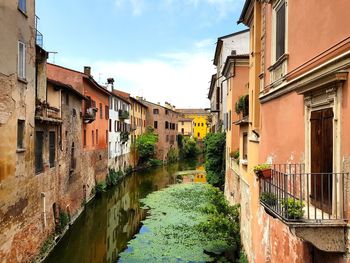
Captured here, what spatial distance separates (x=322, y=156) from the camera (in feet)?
19.3

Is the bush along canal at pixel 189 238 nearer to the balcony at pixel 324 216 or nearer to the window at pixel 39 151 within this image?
the window at pixel 39 151

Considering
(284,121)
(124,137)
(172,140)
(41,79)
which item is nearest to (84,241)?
(41,79)

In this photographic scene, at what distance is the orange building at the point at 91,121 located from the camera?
87.3 ft

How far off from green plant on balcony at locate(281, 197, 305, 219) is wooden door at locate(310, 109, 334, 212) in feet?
1.20

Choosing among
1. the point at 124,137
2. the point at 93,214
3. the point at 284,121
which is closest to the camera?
the point at 284,121

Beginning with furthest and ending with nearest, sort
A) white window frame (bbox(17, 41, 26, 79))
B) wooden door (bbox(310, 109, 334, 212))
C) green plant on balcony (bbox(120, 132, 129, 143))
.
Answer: green plant on balcony (bbox(120, 132, 129, 143)), white window frame (bbox(17, 41, 26, 79)), wooden door (bbox(310, 109, 334, 212))

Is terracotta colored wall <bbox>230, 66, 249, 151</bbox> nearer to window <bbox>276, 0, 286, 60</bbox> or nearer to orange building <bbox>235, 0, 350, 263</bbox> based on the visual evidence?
orange building <bbox>235, 0, 350, 263</bbox>

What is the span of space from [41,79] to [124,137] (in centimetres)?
2692

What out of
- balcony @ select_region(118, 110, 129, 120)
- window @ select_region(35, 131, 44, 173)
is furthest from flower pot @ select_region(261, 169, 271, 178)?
balcony @ select_region(118, 110, 129, 120)

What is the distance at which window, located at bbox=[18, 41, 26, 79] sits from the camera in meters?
12.4

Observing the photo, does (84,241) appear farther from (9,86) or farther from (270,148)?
(270,148)

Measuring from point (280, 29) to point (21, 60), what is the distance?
8.84 meters

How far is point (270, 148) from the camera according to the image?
9156 mm

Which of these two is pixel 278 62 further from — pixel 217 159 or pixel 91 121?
pixel 217 159
